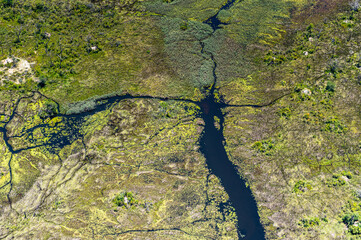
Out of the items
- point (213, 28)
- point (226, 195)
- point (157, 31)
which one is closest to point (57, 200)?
point (226, 195)

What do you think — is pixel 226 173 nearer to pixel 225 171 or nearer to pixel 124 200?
pixel 225 171

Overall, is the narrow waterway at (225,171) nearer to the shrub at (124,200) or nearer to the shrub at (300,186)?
the shrub at (300,186)

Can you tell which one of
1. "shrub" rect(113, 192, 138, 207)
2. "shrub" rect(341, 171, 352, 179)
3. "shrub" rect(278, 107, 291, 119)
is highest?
"shrub" rect(278, 107, 291, 119)

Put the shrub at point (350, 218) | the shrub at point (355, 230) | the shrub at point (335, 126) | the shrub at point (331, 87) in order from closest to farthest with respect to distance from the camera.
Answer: the shrub at point (355, 230), the shrub at point (350, 218), the shrub at point (335, 126), the shrub at point (331, 87)

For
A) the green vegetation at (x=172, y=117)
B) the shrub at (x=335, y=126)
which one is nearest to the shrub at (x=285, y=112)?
the green vegetation at (x=172, y=117)

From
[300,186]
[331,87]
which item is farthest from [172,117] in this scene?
[331,87]

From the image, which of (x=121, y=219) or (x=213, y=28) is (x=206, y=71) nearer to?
(x=213, y=28)

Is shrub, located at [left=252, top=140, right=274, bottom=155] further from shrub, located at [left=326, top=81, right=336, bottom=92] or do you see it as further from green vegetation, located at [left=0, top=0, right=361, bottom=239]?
shrub, located at [left=326, top=81, right=336, bottom=92]

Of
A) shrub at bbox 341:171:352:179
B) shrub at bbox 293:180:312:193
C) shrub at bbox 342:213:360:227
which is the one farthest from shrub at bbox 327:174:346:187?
Answer: shrub at bbox 342:213:360:227
